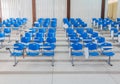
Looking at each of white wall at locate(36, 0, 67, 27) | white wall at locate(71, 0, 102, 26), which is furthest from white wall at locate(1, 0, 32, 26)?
white wall at locate(71, 0, 102, 26)

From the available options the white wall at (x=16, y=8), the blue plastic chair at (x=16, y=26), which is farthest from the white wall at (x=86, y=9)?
the blue plastic chair at (x=16, y=26)

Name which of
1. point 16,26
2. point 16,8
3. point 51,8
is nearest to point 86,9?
point 51,8

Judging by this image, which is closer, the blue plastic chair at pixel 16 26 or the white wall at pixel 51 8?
the blue plastic chair at pixel 16 26

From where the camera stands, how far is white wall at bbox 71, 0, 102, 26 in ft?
44.5

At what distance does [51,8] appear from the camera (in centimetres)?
1359

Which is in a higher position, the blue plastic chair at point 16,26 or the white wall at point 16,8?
the white wall at point 16,8

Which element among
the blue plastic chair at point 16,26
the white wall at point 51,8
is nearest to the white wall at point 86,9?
the white wall at point 51,8

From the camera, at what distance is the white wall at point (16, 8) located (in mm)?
13508

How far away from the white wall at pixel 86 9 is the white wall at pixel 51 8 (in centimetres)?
77

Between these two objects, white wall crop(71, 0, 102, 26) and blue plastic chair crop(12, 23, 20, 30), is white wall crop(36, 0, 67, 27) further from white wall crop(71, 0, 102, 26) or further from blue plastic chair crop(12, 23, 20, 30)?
blue plastic chair crop(12, 23, 20, 30)

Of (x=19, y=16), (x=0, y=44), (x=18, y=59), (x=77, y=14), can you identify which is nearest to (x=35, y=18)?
(x=19, y=16)

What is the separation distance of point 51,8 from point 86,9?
107 inches

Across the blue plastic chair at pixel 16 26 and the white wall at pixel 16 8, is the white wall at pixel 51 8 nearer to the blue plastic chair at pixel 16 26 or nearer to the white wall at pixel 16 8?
the white wall at pixel 16 8

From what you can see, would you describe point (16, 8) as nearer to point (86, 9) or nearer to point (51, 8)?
point (51, 8)
